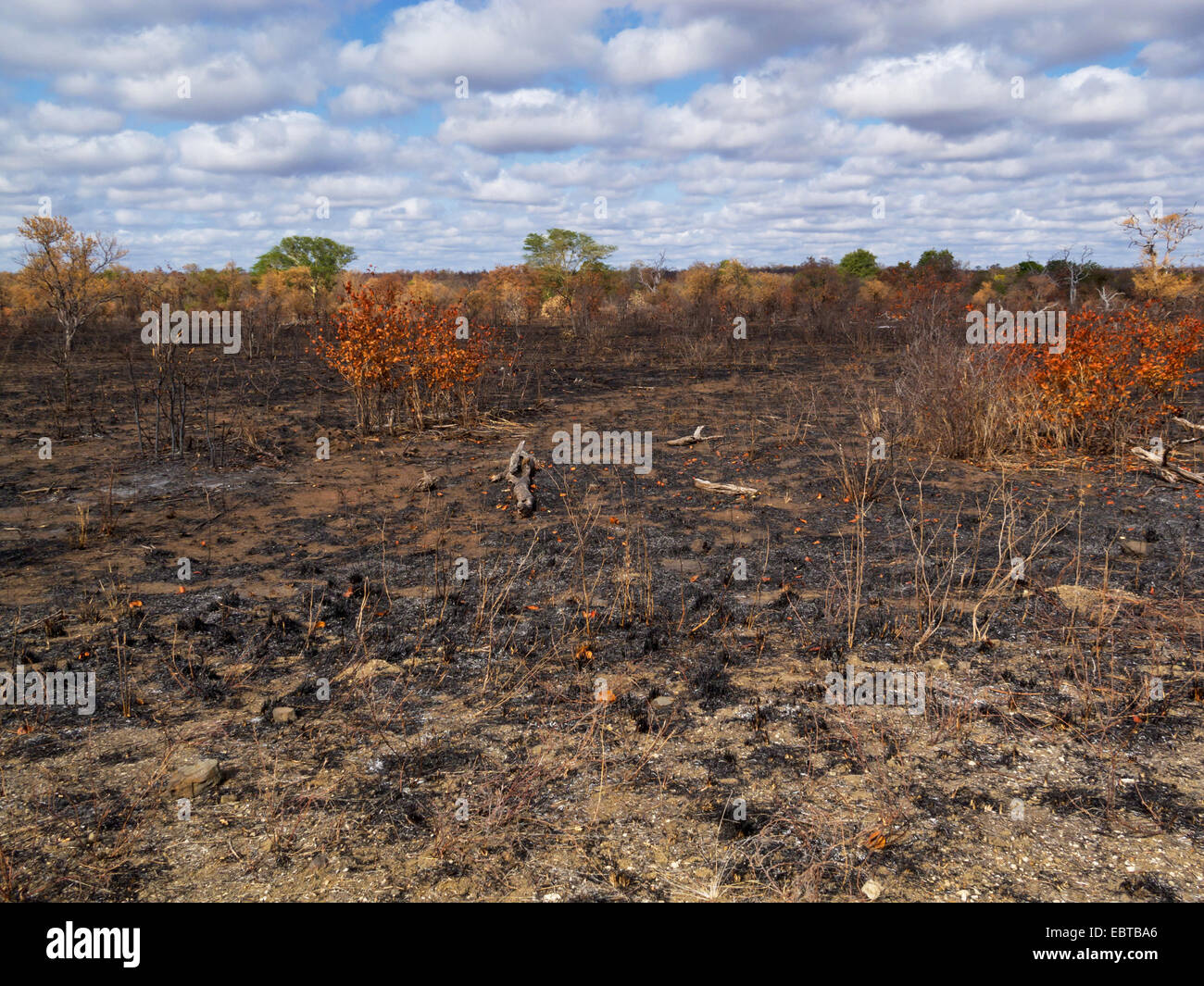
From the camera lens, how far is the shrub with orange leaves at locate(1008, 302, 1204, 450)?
26.6ft

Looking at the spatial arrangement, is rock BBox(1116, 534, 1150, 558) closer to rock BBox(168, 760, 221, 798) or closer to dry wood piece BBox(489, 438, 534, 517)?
dry wood piece BBox(489, 438, 534, 517)

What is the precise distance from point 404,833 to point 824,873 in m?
1.49

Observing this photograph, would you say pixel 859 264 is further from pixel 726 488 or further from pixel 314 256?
pixel 726 488

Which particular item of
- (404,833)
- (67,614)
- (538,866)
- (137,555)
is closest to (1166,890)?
(538,866)

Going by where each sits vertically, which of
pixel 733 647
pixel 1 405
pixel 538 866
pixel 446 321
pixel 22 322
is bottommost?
pixel 538 866

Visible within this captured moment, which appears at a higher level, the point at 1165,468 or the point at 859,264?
the point at 859,264

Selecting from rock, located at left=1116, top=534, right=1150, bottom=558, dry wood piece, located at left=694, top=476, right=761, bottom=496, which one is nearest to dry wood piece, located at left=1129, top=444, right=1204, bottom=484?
rock, located at left=1116, top=534, right=1150, bottom=558

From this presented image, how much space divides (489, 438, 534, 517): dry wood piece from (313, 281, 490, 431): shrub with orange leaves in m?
2.32

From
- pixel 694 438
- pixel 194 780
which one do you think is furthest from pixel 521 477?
pixel 194 780

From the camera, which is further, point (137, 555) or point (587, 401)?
point (587, 401)

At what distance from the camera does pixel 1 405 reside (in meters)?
10.9

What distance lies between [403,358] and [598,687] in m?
6.38

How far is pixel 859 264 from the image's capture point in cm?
3938

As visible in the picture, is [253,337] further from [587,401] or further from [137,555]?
[137,555]
